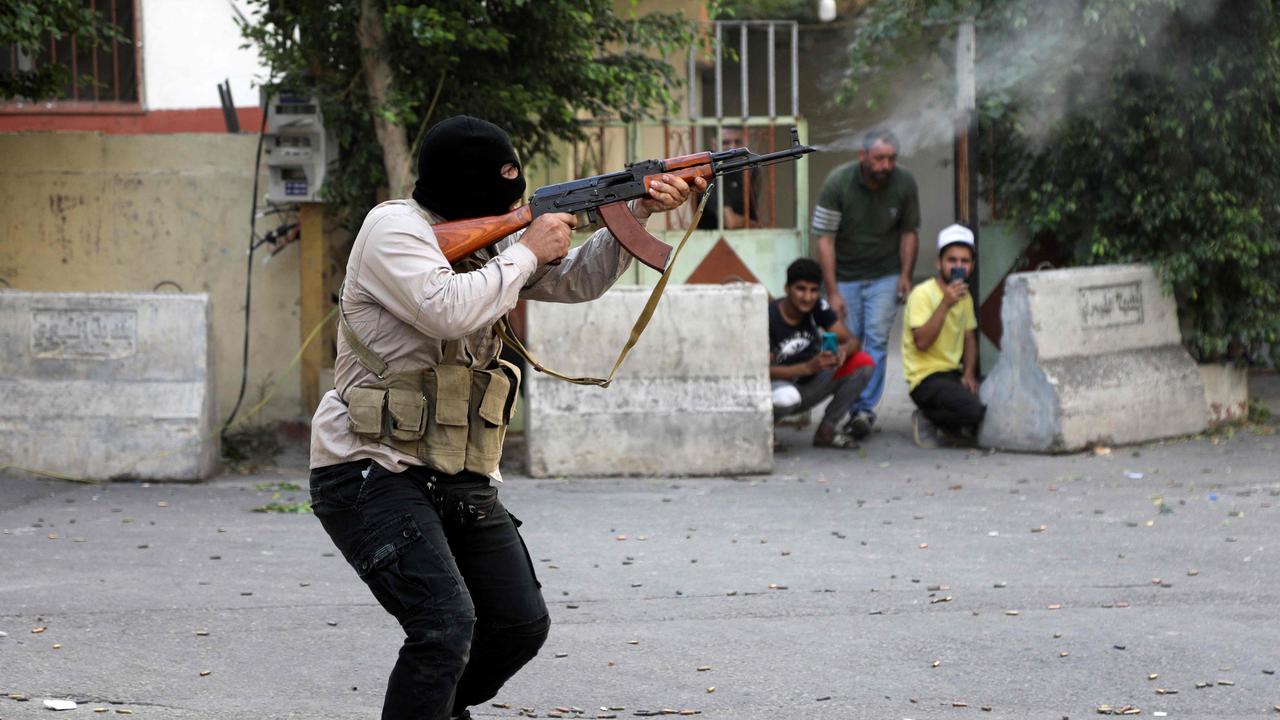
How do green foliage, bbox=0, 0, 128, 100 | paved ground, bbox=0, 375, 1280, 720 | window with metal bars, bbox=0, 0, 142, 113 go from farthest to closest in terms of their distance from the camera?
window with metal bars, bbox=0, 0, 142, 113
green foliage, bbox=0, 0, 128, 100
paved ground, bbox=0, 375, 1280, 720

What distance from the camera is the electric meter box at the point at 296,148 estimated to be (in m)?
9.54

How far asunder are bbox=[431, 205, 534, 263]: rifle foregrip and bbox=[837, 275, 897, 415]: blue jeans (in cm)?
644

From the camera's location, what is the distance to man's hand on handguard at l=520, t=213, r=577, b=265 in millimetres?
3740

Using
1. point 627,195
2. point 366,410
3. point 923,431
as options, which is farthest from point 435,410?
point 923,431

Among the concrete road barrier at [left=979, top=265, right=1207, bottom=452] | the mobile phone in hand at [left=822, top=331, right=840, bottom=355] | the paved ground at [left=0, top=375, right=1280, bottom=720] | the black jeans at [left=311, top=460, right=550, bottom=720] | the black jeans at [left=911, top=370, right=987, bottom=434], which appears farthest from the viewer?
the mobile phone in hand at [left=822, top=331, right=840, bottom=355]

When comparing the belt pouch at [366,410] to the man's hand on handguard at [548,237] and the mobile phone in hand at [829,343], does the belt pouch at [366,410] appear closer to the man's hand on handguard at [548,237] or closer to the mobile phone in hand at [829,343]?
the man's hand on handguard at [548,237]

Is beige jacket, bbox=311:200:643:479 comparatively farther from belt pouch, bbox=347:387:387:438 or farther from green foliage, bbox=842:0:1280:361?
green foliage, bbox=842:0:1280:361

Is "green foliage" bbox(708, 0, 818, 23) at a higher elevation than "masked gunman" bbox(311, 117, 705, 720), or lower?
higher

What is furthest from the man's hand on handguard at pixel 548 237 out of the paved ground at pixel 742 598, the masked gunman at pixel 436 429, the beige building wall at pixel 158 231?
the beige building wall at pixel 158 231

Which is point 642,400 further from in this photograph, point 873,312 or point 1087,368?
point 1087,368

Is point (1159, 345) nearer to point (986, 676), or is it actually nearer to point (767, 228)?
point (767, 228)

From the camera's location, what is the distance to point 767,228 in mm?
10508

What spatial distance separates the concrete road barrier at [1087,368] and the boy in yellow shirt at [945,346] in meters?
0.19

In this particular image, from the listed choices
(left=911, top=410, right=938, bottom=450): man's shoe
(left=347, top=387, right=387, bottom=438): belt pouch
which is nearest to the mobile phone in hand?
(left=911, top=410, right=938, bottom=450): man's shoe
